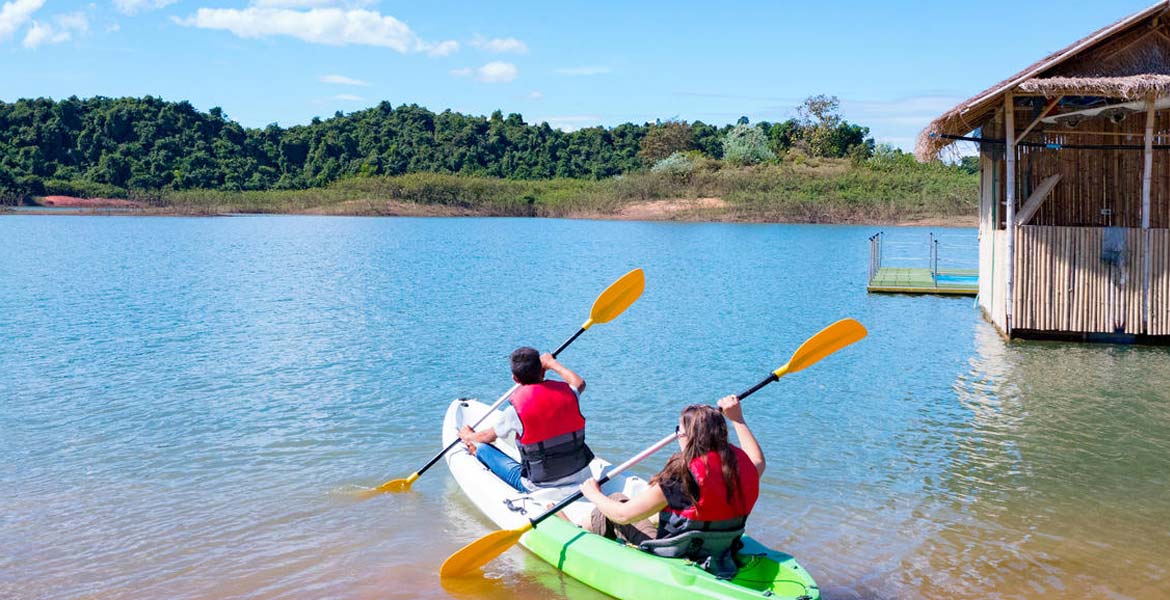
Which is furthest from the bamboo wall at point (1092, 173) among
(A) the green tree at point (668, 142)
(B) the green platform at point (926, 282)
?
(A) the green tree at point (668, 142)

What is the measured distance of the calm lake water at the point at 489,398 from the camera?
6.52 metres

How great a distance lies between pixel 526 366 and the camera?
648 centimetres

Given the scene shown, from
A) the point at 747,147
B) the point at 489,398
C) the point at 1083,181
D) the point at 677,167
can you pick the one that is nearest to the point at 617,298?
the point at 489,398

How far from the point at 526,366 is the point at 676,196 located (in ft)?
198

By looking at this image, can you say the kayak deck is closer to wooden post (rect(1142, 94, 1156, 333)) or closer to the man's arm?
the man's arm

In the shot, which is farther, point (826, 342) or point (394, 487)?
point (394, 487)

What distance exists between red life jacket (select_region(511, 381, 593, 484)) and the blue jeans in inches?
14.7

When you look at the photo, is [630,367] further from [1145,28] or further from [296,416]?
[1145,28]

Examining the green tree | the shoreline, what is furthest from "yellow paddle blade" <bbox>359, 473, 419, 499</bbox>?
the green tree

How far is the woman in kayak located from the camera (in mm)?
4926

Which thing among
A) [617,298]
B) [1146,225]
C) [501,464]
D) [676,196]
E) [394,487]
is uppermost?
[676,196]

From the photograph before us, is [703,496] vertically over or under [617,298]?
under

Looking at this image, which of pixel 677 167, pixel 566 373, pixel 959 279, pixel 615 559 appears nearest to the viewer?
pixel 615 559

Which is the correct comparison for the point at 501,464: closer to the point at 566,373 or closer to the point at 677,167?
the point at 566,373
